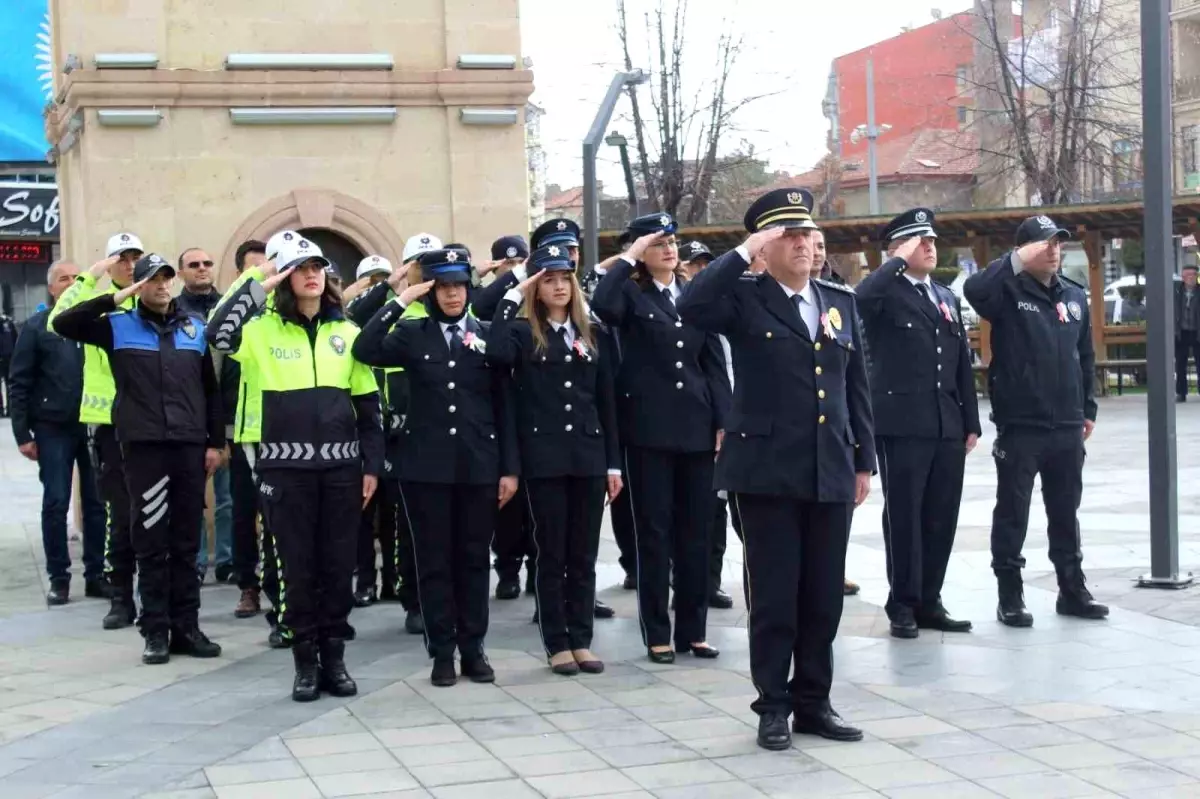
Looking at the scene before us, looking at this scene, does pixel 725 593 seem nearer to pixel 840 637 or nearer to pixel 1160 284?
pixel 840 637

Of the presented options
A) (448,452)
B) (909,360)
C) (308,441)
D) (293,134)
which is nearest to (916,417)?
(909,360)

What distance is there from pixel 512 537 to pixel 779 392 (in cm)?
417

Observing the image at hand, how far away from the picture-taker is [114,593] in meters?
9.93

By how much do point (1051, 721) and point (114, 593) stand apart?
558cm

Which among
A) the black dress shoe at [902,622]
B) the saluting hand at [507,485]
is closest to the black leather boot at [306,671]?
the saluting hand at [507,485]

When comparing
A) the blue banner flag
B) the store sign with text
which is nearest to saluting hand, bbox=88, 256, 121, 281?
the blue banner flag

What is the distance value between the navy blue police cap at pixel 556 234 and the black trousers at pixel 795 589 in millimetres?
2356

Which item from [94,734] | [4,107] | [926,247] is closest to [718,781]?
[94,734]

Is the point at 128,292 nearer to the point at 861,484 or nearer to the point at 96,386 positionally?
the point at 96,386

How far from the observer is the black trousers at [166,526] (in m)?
8.69

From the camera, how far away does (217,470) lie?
425 inches

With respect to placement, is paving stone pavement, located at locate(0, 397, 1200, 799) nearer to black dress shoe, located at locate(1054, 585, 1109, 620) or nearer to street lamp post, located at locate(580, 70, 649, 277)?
black dress shoe, located at locate(1054, 585, 1109, 620)

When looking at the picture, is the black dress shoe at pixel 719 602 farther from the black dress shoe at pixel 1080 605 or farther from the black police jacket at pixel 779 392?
the black police jacket at pixel 779 392

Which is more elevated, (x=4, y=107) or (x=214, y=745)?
(x=4, y=107)
